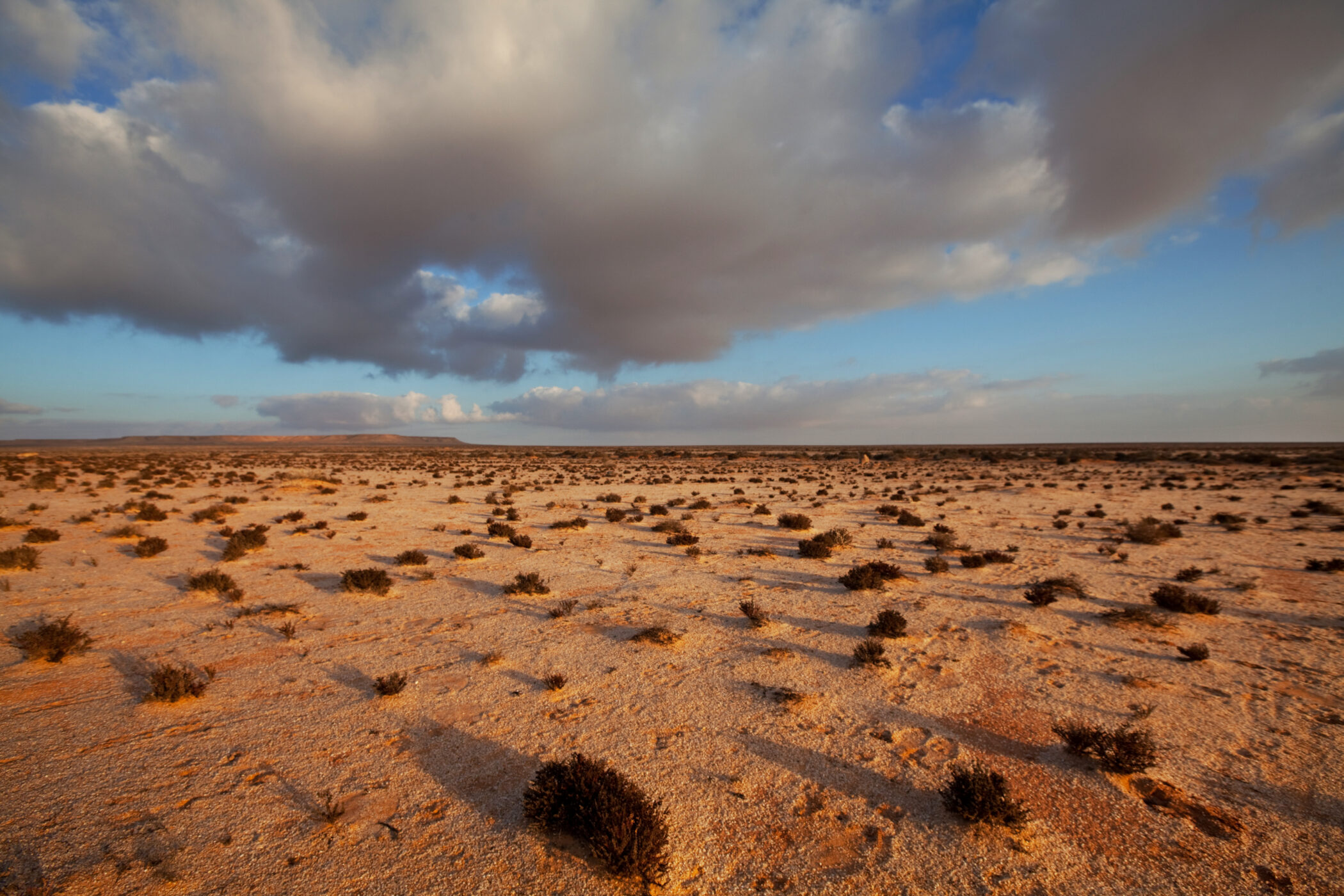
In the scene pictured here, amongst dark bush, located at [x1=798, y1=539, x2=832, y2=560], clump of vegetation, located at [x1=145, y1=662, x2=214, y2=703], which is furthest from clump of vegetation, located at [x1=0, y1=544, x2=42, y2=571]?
dark bush, located at [x1=798, y1=539, x2=832, y2=560]

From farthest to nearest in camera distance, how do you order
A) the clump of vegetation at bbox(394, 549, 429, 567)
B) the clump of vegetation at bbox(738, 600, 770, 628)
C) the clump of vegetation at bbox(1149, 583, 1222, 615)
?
1. the clump of vegetation at bbox(394, 549, 429, 567)
2. the clump of vegetation at bbox(1149, 583, 1222, 615)
3. the clump of vegetation at bbox(738, 600, 770, 628)

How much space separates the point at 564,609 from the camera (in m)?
9.89

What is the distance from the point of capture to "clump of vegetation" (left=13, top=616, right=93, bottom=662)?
766 cm

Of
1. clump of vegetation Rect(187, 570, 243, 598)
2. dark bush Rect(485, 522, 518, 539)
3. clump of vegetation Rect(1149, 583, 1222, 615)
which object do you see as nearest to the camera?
clump of vegetation Rect(1149, 583, 1222, 615)

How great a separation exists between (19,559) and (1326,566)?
3047cm

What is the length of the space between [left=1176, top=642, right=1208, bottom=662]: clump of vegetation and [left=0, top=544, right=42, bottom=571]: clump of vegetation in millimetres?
23203

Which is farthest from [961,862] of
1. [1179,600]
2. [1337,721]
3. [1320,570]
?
[1320,570]

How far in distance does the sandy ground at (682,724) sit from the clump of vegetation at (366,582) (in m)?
0.23

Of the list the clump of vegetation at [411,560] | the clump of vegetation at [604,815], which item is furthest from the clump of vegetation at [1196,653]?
the clump of vegetation at [411,560]

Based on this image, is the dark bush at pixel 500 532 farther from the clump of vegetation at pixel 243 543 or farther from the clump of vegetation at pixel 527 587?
the clump of vegetation at pixel 243 543

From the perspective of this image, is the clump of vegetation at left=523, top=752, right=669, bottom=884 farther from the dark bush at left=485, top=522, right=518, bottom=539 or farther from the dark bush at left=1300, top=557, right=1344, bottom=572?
the dark bush at left=1300, top=557, right=1344, bottom=572

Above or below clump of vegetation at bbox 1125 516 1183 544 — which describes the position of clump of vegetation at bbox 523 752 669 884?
below

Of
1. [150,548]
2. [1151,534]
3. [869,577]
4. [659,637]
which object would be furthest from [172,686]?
[1151,534]

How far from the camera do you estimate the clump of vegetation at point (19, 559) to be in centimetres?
1213
